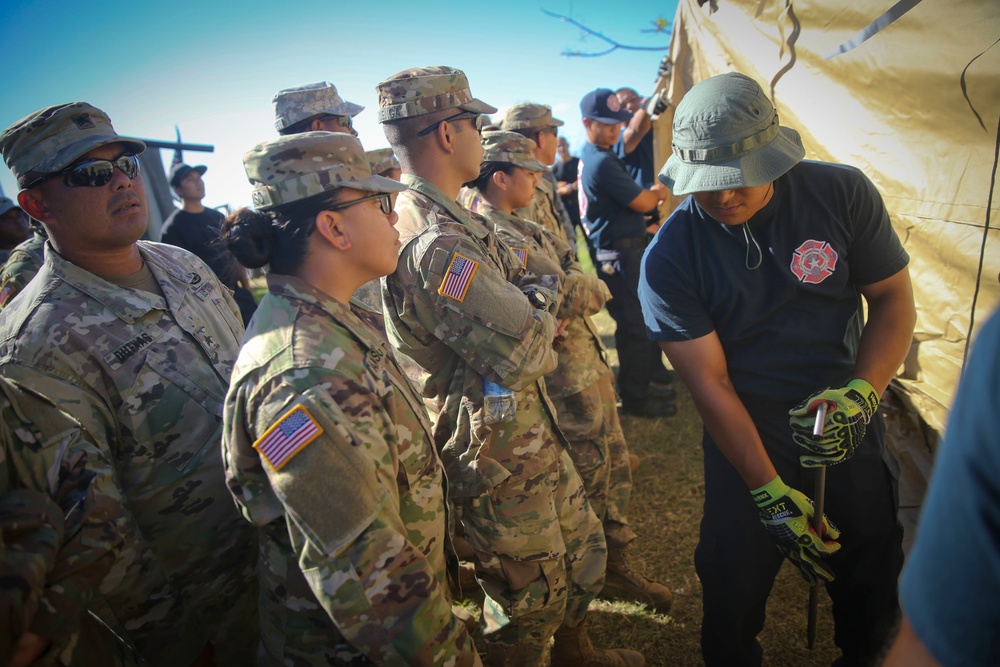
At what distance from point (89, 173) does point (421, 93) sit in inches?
52.2

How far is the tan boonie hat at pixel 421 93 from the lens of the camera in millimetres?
2467

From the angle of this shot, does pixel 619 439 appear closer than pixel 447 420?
No

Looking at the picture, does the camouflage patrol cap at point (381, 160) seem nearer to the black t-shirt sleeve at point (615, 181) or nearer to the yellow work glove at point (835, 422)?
the black t-shirt sleeve at point (615, 181)

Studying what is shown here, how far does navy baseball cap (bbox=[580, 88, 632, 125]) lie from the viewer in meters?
5.32

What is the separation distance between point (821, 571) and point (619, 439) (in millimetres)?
1670

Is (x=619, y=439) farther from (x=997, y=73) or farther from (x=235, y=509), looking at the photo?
(x=997, y=73)

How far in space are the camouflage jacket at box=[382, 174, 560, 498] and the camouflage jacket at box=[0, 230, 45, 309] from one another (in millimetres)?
2286

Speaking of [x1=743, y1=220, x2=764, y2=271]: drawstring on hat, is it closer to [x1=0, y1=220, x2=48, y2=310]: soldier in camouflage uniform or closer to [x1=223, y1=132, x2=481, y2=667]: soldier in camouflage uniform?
[x1=223, y1=132, x2=481, y2=667]: soldier in camouflage uniform

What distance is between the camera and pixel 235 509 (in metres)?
2.31

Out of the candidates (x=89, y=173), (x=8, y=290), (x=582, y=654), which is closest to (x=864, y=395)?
(x=582, y=654)

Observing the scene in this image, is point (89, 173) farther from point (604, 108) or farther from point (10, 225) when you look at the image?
point (604, 108)

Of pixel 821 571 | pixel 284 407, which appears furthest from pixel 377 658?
pixel 821 571

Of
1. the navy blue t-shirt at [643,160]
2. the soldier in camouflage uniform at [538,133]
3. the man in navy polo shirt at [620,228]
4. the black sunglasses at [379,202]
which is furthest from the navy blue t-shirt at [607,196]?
the black sunglasses at [379,202]

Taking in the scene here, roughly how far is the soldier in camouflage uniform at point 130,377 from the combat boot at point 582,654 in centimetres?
152
